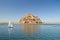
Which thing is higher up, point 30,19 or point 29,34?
point 30,19

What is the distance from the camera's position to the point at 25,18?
118 metres

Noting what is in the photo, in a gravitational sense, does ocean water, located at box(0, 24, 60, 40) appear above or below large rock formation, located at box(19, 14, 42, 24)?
below

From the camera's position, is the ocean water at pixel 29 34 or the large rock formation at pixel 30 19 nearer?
the ocean water at pixel 29 34

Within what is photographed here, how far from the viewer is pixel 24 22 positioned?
119m

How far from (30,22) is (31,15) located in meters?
6.32

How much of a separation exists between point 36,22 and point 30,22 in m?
5.01

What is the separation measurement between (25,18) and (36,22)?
10.7 meters

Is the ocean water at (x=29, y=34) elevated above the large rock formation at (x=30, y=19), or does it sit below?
below

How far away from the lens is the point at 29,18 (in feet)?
396

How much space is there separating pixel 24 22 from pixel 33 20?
7777mm

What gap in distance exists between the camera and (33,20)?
12125cm

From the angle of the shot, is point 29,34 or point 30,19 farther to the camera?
point 30,19

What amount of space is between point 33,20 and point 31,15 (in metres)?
5.74

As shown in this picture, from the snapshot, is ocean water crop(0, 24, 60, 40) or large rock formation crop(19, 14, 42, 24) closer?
ocean water crop(0, 24, 60, 40)
